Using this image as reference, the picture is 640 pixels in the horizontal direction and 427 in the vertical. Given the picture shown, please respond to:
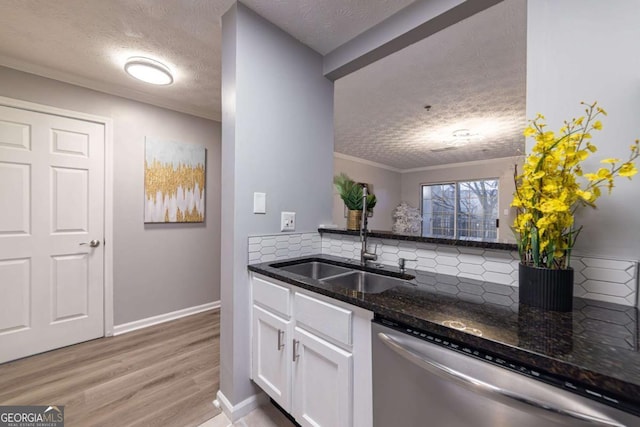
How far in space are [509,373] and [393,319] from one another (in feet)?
1.08

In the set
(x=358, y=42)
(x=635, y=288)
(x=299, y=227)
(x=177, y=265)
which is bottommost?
(x=177, y=265)

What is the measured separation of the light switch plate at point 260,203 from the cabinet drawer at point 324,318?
58 cm

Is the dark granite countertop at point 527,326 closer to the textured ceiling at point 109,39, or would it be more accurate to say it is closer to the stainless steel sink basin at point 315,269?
the stainless steel sink basin at point 315,269

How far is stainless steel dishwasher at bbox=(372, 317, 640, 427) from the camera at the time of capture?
557mm

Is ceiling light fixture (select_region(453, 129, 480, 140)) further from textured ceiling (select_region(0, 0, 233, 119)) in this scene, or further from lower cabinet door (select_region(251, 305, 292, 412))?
lower cabinet door (select_region(251, 305, 292, 412))

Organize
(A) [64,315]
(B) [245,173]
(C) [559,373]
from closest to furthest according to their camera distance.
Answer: (C) [559,373]
(B) [245,173]
(A) [64,315]

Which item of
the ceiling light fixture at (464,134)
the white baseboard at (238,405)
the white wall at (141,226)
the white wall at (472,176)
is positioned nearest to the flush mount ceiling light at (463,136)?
the ceiling light fixture at (464,134)

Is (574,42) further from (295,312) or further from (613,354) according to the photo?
(295,312)

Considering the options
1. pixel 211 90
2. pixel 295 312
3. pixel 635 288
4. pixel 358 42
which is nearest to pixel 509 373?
pixel 635 288

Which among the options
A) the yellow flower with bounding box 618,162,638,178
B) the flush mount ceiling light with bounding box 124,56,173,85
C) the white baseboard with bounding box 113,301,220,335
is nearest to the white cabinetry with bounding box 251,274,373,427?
the yellow flower with bounding box 618,162,638,178

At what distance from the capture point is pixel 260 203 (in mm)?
1562

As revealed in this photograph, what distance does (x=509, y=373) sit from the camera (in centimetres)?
63

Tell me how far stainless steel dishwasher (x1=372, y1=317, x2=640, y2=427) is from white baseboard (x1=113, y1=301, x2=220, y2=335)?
2.57 metres

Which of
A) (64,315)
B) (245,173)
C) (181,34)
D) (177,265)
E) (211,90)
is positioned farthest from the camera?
(177,265)
